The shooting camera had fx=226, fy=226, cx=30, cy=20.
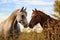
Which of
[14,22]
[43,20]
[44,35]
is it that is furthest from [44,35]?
[14,22]

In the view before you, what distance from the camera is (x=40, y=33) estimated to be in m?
2.87

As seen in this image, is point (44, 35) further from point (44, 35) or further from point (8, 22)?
point (8, 22)

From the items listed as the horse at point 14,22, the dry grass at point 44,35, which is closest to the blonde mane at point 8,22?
the horse at point 14,22

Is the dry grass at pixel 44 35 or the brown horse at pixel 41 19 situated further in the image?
the brown horse at pixel 41 19

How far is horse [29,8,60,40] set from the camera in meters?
2.97

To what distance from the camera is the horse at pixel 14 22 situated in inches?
120

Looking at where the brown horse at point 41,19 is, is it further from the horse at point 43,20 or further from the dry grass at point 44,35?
the dry grass at point 44,35

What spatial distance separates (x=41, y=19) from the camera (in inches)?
124

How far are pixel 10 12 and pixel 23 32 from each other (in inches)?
18.2

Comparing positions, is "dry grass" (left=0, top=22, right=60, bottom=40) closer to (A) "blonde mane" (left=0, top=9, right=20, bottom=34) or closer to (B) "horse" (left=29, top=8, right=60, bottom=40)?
(B) "horse" (left=29, top=8, right=60, bottom=40)

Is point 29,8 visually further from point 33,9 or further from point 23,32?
point 23,32

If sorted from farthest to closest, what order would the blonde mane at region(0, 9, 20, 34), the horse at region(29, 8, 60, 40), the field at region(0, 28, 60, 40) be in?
the blonde mane at region(0, 9, 20, 34) → the horse at region(29, 8, 60, 40) → the field at region(0, 28, 60, 40)

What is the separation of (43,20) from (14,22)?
1.32 feet

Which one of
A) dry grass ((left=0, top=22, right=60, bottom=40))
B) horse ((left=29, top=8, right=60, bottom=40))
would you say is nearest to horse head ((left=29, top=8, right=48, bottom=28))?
horse ((left=29, top=8, right=60, bottom=40))
